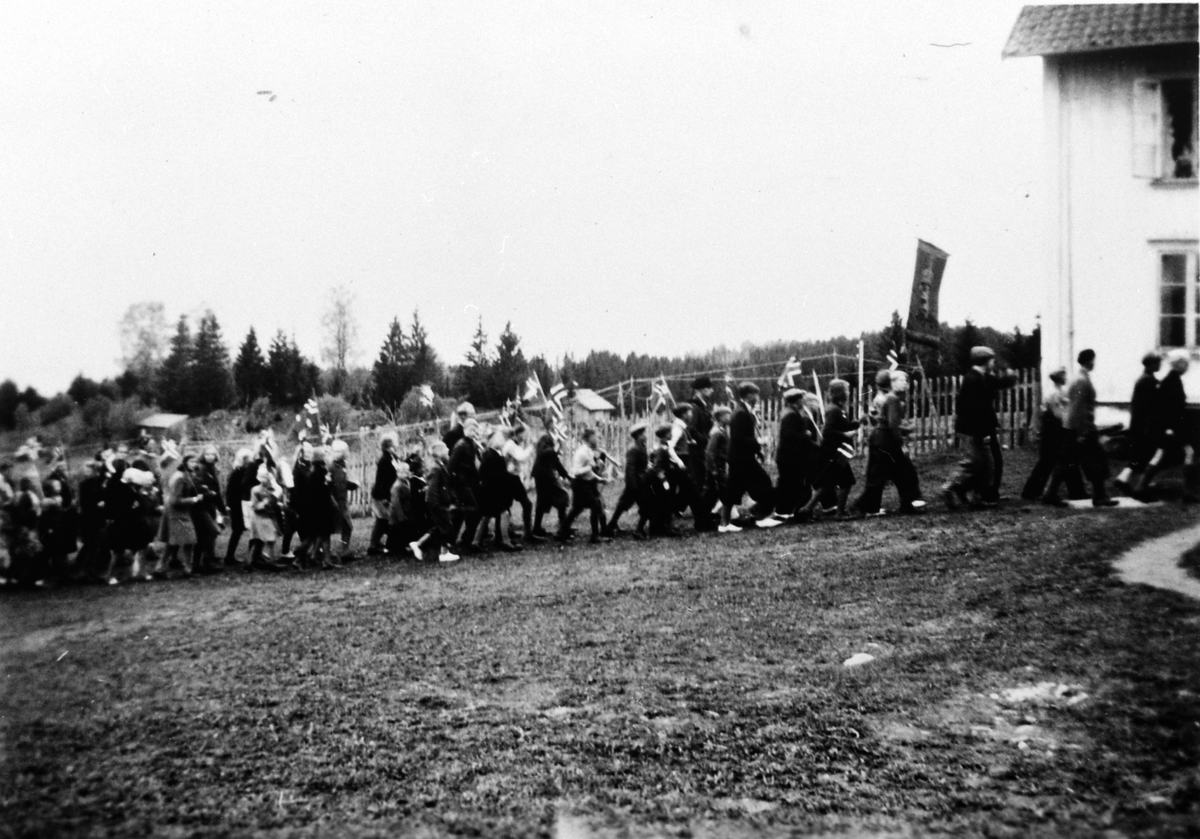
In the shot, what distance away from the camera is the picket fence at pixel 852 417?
6.81m

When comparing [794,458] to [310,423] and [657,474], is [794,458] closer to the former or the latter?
[657,474]

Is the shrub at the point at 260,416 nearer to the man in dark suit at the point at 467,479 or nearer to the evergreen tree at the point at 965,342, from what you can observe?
the man in dark suit at the point at 467,479

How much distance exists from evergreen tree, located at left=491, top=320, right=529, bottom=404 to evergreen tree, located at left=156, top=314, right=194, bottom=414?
2199 mm

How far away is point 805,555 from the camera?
24.9ft

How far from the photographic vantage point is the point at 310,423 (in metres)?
8.09

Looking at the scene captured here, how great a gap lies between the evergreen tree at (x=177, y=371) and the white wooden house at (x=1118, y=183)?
5.53 m

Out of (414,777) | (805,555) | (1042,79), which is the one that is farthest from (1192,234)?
(414,777)

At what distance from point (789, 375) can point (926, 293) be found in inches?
83.9

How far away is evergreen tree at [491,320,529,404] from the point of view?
7662 mm

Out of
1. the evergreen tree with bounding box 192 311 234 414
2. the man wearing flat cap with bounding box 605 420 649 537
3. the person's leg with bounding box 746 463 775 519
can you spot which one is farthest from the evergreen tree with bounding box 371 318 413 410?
the person's leg with bounding box 746 463 775 519

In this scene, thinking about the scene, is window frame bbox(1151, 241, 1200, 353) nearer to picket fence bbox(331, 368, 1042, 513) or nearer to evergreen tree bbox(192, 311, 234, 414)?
picket fence bbox(331, 368, 1042, 513)

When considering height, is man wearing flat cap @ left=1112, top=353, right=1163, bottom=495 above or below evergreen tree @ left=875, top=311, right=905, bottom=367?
below

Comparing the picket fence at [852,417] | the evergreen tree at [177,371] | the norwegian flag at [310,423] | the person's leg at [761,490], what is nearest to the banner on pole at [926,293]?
the picket fence at [852,417]

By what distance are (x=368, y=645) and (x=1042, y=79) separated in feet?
18.5
